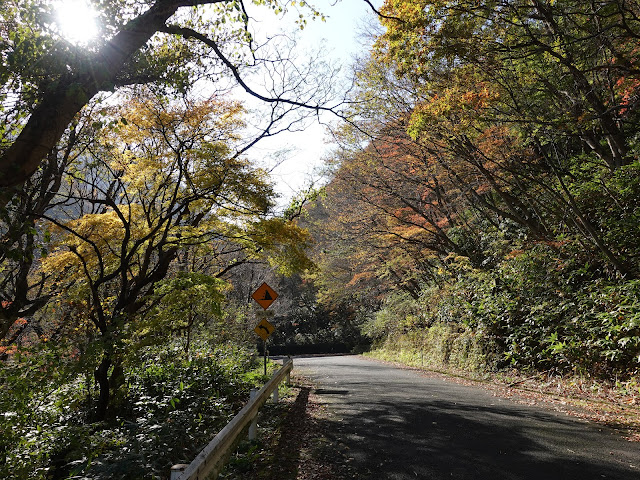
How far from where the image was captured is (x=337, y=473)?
15.6 feet

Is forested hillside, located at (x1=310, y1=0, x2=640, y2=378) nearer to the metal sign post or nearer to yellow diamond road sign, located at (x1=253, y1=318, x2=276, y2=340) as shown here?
the metal sign post

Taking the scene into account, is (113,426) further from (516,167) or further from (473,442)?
(516,167)

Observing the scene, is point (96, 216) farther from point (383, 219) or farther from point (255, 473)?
point (383, 219)

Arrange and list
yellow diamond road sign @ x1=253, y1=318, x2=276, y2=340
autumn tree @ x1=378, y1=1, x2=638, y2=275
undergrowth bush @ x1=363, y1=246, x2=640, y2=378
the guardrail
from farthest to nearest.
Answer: yellow diamond road sign @ x1=253, y1=318, x2=276, y2=340
undergrowth bush @ x1=363, y1=246, x2=640, y2=378
autumn tree @ x1=378, y1=1, x2=638, y2=275
the guardrail

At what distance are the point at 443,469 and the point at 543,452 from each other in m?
1.41

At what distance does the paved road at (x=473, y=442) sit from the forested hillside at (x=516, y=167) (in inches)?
121

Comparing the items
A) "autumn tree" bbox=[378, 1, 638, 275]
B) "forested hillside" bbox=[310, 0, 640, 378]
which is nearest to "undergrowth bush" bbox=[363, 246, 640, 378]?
"forested hillside" bbox=[310, 0, 640, 378]

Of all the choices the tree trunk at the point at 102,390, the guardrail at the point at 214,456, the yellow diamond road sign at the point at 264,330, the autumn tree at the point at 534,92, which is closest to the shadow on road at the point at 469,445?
the guardrail at the point at 214,456

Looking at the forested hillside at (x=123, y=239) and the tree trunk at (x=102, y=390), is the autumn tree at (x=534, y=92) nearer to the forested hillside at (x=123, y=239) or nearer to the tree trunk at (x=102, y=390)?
the forested hillside at (x=123, y=239)

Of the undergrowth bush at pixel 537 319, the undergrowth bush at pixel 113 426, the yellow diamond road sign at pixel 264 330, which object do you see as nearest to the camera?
the undergrowth bush at pixel 113 426

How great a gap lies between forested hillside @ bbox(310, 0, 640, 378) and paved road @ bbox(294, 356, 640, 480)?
10.1 ft

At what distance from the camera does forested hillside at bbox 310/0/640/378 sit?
8477 millimetres

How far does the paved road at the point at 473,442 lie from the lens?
4523 millimetres

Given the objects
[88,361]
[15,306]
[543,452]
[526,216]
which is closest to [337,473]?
[543,452]
